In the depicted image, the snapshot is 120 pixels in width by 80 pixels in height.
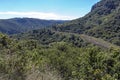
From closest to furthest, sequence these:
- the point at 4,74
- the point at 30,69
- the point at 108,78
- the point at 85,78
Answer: the point at 4,74 → the point at 30,69 → the point at 108,78 → the point at 85,78

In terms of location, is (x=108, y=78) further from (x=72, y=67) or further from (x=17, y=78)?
(x=72, y=67)

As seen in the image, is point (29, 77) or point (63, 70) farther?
point (63, 70)

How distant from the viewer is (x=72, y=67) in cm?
5191

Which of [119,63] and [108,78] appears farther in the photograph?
[119,63]

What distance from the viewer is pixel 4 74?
16312mm

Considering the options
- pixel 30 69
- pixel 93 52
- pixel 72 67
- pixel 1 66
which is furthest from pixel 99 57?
pixel 1 66

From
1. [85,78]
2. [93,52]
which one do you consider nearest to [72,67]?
[93,52]

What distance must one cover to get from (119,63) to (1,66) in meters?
34.9

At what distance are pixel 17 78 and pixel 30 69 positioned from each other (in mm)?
2725

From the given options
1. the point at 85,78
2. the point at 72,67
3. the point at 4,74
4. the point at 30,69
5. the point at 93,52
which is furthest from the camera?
the point at 72,67

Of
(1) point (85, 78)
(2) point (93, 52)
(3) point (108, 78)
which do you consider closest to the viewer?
(3) point (108, 78)

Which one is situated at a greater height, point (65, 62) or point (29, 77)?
point (29, 77)

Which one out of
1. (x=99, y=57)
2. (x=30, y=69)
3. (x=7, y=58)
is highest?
(x=7, y=58)

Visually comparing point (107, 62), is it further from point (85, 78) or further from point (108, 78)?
point (108, 78)
